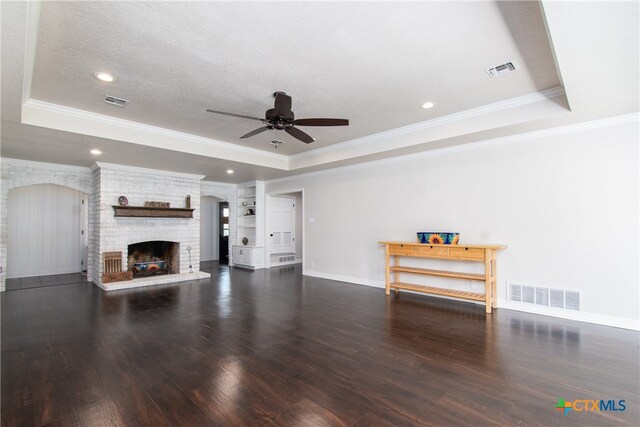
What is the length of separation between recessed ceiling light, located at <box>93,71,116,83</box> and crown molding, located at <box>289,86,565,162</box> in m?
3.83

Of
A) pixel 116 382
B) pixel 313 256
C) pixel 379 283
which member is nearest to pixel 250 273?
pixel 313 256

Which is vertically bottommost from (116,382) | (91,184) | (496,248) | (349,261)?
(116,382)

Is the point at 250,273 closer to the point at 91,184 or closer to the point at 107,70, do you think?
the point at 91,184

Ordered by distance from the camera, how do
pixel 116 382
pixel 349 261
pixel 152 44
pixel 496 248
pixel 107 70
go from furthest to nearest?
1. pixel 349 261
2. pixel 496 248
3. pixel 107 70
4. pixel 152 44
5. pixel 116 382

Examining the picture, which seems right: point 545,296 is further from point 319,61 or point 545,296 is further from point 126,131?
point 126,131

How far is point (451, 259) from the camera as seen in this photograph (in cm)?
498

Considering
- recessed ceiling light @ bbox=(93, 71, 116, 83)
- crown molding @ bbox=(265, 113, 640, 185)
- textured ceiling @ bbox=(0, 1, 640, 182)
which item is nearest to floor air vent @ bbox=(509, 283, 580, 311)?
crown molding @ bbox=(265, 113, 640, 185)

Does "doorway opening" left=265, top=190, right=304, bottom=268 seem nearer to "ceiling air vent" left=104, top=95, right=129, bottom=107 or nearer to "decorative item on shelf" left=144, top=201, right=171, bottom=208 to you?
"decorative item on shelf" left=144, top=201, right=171, bottom=208

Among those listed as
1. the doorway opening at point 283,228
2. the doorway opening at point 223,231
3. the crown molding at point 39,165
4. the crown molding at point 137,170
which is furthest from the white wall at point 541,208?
the crown molding at point 39,165

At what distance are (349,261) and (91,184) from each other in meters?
6.39

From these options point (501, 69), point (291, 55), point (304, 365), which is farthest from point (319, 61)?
point (304, 365)

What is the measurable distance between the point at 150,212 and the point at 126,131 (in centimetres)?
272

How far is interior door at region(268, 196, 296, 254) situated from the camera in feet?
29.5

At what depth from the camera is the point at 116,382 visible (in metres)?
2.50
